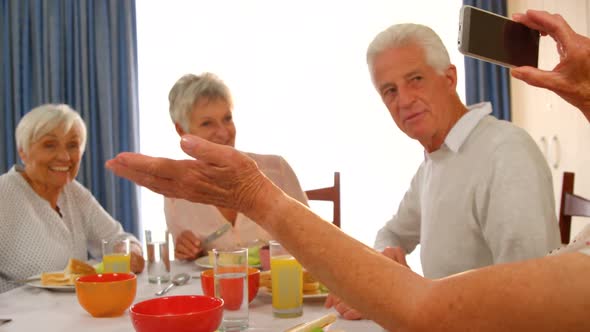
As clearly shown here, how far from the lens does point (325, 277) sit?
2.51 ft

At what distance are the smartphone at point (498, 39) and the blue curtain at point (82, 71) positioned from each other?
2.91 meters

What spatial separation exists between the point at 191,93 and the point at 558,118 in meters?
2.00

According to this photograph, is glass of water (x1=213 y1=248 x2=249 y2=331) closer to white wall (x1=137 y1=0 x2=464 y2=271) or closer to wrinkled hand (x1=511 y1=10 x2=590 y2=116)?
wrinkled hand (x1=511 y1=10 x2=590 y2=116)

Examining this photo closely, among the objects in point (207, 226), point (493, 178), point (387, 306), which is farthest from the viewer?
point (207, 226)

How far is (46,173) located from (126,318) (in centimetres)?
134

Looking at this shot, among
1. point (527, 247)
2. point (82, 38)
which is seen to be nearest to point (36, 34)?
point (82, 38)

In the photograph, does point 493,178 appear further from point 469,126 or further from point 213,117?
point 213,117

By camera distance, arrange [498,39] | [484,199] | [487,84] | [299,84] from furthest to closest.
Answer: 1. [299,84]
2. [487,84]
3. [484,199]
4. [498,39]

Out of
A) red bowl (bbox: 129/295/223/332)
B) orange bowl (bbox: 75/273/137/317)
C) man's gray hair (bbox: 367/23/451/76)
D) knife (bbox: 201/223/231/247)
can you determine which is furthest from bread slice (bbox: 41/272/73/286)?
man's gray hair (bbox: 367/23/451/76)

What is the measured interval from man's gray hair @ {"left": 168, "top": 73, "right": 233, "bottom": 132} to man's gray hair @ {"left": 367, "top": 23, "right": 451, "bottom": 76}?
902 millimetres

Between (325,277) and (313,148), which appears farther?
(313,148)

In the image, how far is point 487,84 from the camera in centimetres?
353

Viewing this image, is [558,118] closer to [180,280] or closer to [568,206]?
[568,206]

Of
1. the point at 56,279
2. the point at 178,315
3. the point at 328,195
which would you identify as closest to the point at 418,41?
the point at 178,315
